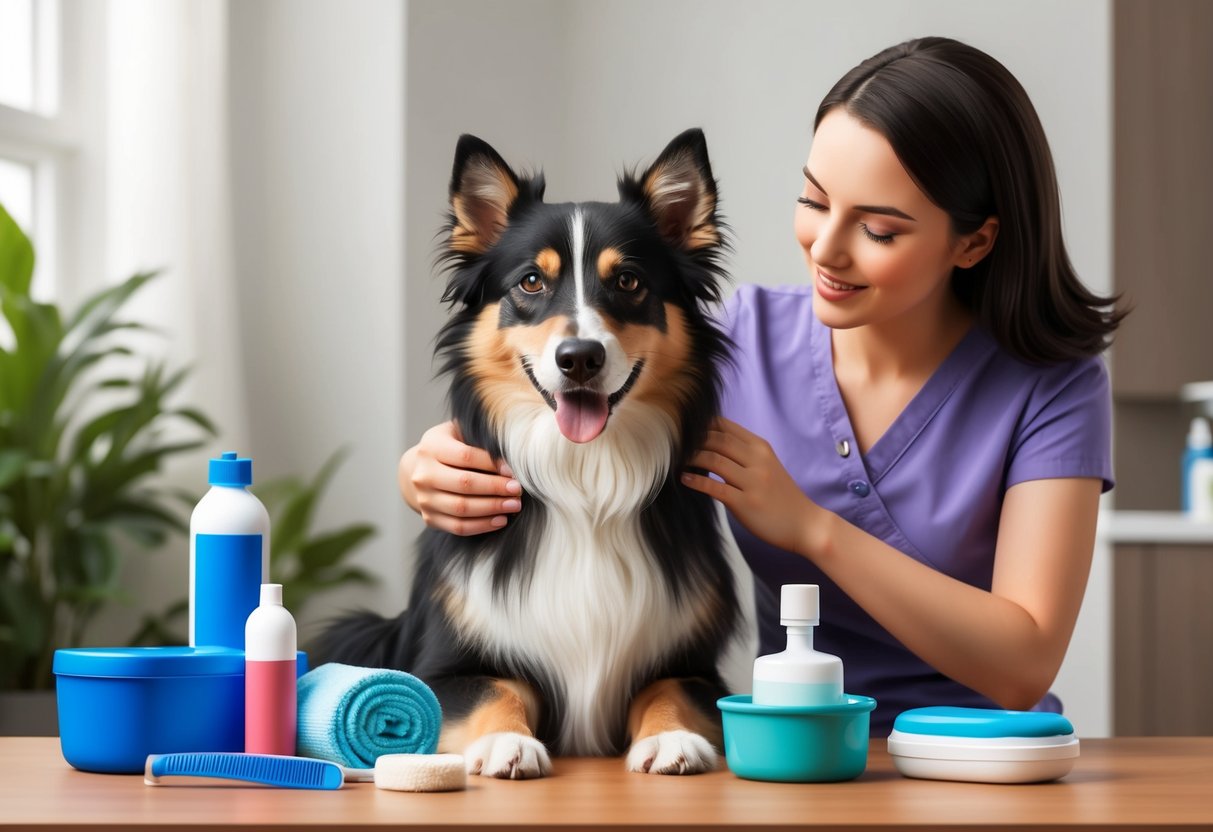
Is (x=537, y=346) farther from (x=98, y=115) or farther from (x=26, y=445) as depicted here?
(x=98, y=115)

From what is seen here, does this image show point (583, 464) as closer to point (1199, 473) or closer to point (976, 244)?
point (976, 244)

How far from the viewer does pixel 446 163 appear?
3.39 m

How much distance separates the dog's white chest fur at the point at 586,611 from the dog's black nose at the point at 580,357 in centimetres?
14

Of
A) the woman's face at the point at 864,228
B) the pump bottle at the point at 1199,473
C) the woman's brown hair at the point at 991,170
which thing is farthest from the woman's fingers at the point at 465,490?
the pump bottle at the point at 1199,473

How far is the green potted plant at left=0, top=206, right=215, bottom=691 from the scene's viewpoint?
266 centimetres

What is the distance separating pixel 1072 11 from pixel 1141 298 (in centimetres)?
84

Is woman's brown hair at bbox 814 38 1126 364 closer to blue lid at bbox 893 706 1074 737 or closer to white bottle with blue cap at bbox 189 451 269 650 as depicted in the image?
blue lid at bbox 893 706 1074 737

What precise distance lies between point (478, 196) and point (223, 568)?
523mm

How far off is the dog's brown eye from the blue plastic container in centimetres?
56

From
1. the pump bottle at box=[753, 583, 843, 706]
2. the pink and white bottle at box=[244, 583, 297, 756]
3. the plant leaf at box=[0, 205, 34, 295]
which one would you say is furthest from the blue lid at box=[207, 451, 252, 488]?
the plant leaf at box=[0, 205, 34, 295]

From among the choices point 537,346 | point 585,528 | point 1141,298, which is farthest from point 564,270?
point 1141,298

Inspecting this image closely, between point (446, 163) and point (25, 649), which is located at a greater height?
point (446, 163)

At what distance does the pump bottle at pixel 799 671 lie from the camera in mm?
990

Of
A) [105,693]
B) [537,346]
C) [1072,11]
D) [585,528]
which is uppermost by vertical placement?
[1072,11]
